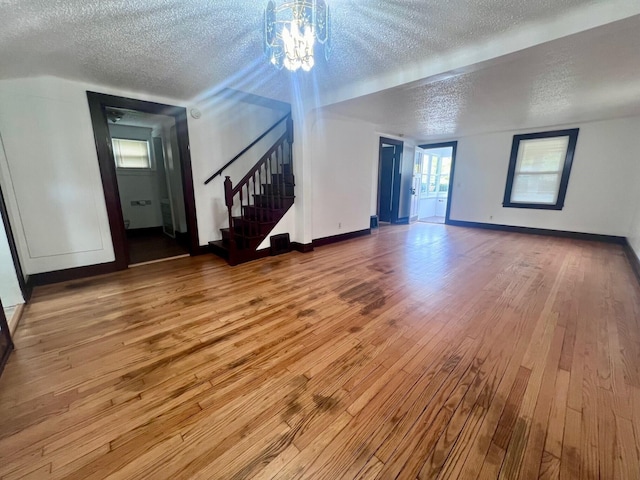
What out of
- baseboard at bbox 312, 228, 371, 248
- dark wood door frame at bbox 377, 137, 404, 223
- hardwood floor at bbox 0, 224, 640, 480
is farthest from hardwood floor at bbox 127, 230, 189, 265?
dark wood door frame at bbox 377, 137, 404, 223

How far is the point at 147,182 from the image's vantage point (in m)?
5.87

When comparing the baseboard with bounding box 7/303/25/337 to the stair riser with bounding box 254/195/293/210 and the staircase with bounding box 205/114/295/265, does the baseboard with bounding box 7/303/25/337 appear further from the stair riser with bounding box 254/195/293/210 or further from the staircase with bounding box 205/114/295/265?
the stair riser with bounding box 254/195/293/210

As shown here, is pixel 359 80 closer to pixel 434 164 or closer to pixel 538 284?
pixel 538 284

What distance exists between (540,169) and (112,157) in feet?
27.4

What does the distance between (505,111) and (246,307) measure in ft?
17.5

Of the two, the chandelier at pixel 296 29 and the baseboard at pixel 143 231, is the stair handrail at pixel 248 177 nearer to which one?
the chandelier at pixel 296 29

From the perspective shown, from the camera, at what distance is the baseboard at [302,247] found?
14.5 feet

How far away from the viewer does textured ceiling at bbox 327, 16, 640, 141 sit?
7.55 feet

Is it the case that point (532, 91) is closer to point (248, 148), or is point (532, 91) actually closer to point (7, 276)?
point (248, 148)

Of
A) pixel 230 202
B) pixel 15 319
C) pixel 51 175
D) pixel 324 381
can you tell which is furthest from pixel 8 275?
pixel 324 381

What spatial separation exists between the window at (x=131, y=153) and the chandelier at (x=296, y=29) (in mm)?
5348

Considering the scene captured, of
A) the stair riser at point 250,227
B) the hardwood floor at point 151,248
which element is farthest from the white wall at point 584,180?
the hardwood floor at point 151,248

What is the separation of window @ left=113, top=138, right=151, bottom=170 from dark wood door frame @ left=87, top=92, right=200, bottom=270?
270 cm

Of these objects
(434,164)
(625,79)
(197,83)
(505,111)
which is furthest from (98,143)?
(434,164)
